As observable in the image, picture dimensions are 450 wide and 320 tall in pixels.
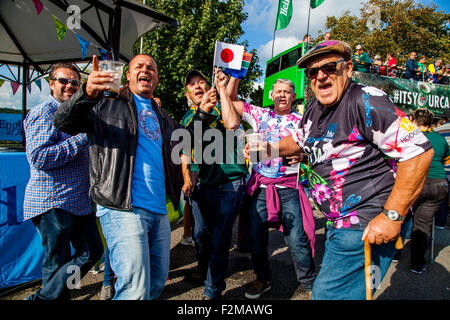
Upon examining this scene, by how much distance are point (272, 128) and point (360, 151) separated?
1.36 m

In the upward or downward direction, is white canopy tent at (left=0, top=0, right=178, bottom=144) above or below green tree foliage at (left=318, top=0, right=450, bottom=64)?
below

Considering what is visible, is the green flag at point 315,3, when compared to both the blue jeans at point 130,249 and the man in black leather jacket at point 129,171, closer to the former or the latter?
the man in black leather jacket at point 129,171

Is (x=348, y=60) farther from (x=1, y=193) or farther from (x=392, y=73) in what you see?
(x=392, y=73)

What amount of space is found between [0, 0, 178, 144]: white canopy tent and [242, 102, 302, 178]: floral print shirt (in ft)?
9.89

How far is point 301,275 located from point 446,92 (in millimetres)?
15356

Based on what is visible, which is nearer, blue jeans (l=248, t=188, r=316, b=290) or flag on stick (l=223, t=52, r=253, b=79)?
flag on stick (l=223, t=52, r=253, b=79)

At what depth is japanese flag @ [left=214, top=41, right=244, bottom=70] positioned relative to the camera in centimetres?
262

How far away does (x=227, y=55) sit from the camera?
2.62 metres

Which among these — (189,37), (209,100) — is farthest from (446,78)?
(209,100)

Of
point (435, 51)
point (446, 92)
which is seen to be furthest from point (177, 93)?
point (435, 51)

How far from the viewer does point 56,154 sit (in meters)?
2.07

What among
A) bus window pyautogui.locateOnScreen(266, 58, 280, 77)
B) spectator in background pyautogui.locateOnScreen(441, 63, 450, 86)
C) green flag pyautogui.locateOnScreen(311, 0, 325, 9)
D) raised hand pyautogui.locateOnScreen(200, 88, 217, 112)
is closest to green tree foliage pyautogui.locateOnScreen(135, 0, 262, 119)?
bus window pyautogui.locateOnScreen(266, 58, 280, 77)

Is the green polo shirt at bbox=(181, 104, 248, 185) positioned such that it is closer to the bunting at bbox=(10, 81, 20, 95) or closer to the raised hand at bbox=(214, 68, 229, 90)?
the raised hand at bbox=(214, 68, 229, 90)

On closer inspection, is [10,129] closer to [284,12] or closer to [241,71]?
[241,71]
